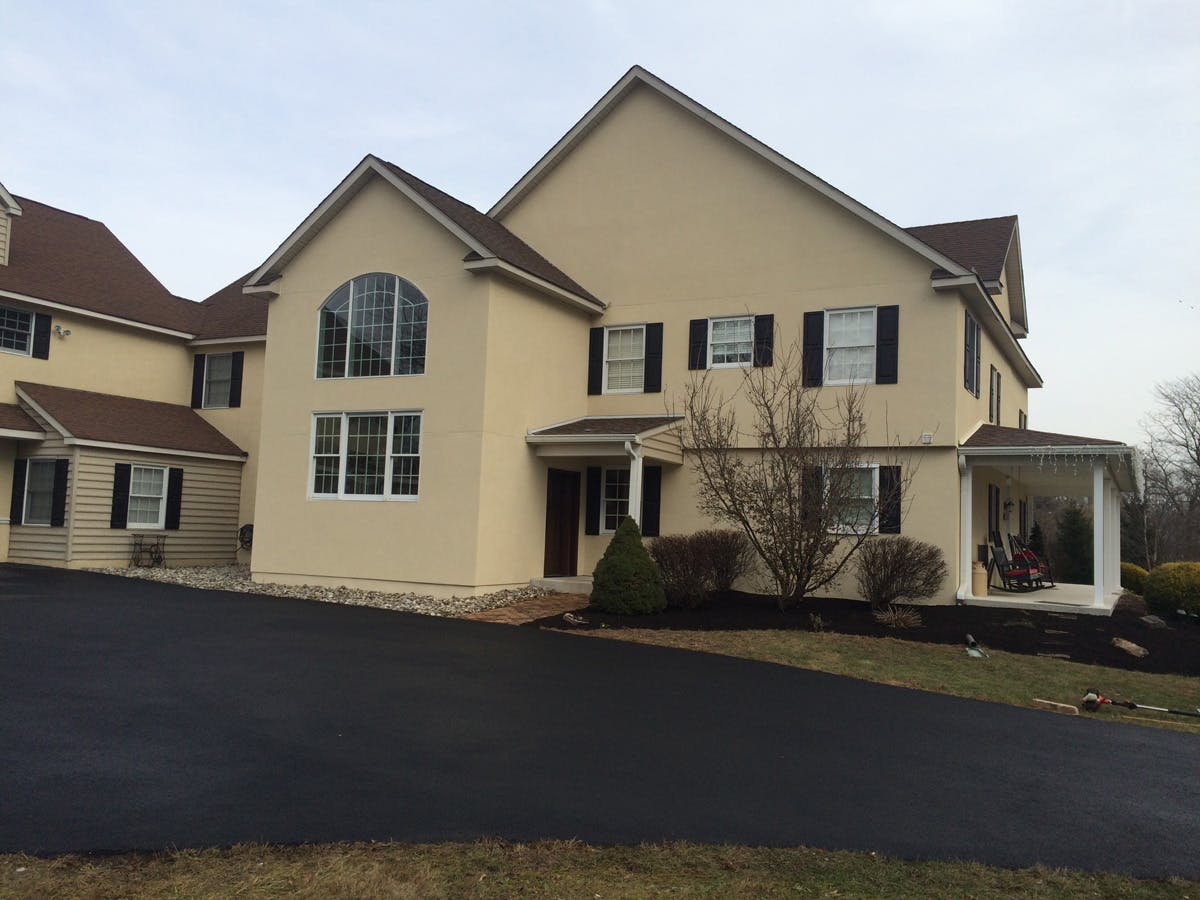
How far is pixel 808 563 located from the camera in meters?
15.6

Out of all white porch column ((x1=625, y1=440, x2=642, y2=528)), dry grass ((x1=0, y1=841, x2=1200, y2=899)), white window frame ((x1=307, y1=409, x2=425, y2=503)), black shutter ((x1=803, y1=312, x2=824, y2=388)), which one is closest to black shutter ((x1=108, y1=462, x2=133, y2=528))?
white window frame ((x1=307, y1=409, x2=425, y2=503))

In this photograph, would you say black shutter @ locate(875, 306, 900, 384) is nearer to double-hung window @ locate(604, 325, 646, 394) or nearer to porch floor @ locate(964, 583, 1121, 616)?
porch floor @ locate(964, 583, 1121, 616)

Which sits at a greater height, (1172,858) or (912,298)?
(912,298)

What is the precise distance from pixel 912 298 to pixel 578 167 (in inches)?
299

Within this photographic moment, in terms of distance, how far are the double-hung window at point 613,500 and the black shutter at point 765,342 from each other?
3535 mm

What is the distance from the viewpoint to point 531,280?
17.8 m

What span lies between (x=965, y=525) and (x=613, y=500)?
6635mm

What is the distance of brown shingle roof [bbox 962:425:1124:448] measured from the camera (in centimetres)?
1641

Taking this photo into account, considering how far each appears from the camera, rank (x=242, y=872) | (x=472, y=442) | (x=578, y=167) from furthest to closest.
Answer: (x=578, y=167), (x=472, y=442), (x=242, y=872)

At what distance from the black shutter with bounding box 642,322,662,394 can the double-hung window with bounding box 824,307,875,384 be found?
331 cm

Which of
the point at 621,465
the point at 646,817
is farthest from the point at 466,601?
the point at 646,817

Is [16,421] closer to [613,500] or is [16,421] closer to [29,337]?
[29,337]

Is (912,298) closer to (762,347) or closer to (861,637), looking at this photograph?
(762,347)

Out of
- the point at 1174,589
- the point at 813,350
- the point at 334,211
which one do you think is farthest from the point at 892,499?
A: the point at 334,211
